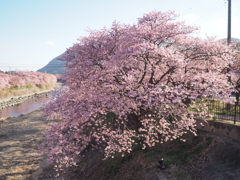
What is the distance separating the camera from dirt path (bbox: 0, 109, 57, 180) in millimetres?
16625

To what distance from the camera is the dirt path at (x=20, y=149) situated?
16.6 metres

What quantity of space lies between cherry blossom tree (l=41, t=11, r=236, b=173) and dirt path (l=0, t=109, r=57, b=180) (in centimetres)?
570

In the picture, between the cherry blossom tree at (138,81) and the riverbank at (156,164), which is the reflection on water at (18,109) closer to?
the riverbank at (156,164)

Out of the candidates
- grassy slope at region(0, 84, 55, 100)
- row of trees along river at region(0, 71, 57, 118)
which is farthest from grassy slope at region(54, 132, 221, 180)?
grassy slope at region(0, 84, 55, 100)

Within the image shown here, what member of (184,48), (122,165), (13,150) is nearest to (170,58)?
(184,48)

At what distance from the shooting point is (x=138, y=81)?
11867 mm

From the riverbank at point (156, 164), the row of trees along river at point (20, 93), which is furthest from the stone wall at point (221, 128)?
the row of trees along river at point (20, 93)

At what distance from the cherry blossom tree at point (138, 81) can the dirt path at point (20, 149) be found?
5.70 meters

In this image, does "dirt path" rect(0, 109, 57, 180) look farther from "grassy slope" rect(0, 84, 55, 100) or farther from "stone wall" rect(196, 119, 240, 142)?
"grassy slope" rect(0, 84, 55, 100)

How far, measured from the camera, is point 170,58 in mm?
9836

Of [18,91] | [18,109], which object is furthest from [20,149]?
[18,91]

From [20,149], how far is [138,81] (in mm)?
17015

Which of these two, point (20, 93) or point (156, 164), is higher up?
point (156, 164)

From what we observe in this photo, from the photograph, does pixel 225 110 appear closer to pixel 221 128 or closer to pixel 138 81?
pixel 221 128
